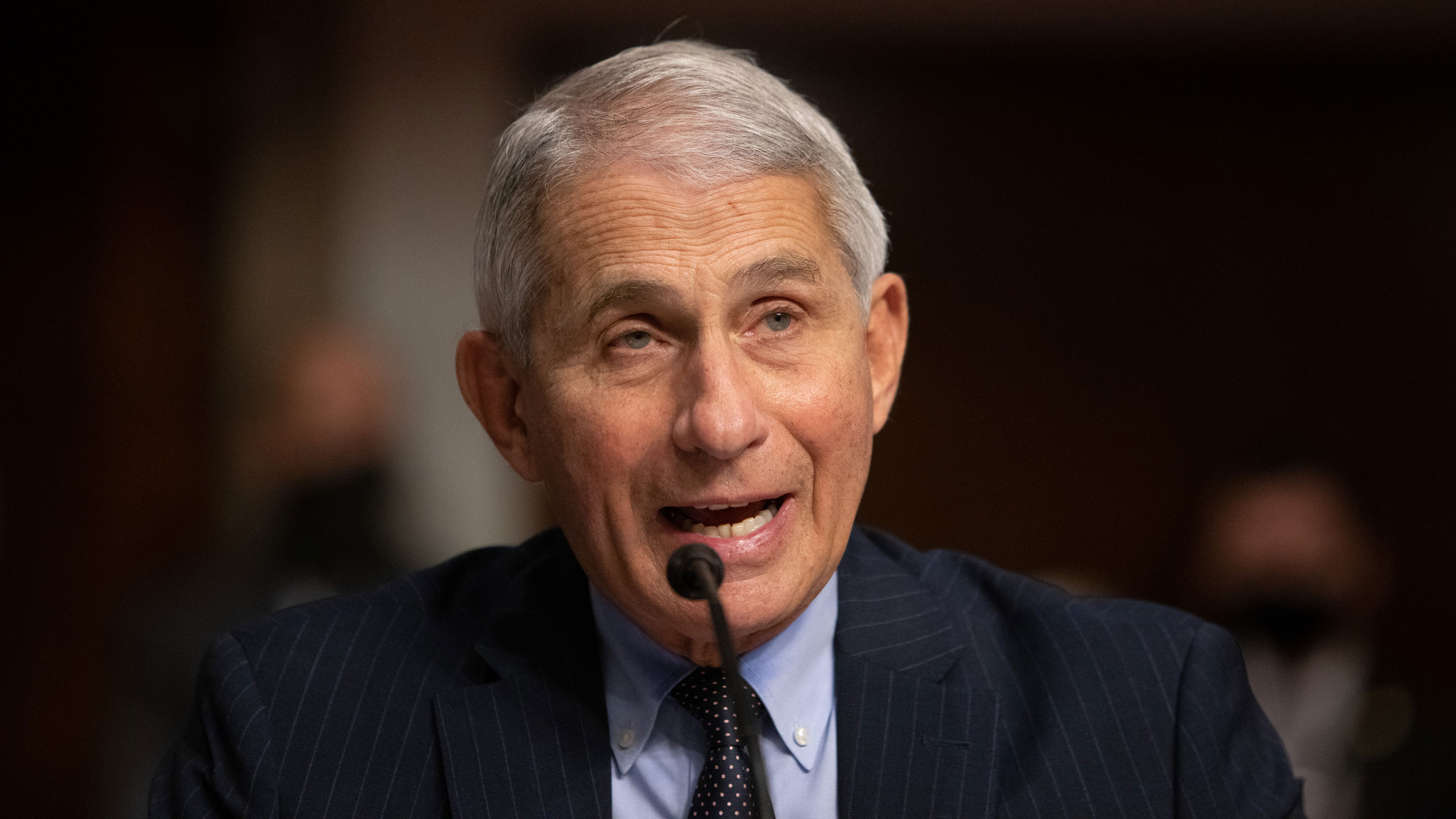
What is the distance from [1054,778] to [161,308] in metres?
3.57

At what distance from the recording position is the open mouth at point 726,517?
135cm

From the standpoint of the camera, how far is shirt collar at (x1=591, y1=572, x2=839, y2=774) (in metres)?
1.46

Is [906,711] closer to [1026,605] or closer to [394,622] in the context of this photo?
[1026,605]

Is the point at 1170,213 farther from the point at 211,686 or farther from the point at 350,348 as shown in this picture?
the point at 211,686

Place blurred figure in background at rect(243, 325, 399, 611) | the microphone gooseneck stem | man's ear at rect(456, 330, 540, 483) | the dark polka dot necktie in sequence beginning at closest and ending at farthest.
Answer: the microphone gooseneck stem, the dark polka dot necktie, man's ear at rect(456, 330, 540, 483), blurred figure in background at rect(243, 325, 399, 611)

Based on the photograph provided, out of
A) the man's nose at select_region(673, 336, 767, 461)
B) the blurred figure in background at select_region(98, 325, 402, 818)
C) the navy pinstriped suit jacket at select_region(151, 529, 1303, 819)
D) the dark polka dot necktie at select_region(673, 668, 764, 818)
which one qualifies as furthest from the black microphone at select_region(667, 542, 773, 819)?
the blurred figure in background at select_region(98, 325, 402, 818)

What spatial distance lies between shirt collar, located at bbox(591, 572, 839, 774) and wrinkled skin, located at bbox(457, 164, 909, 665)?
3.2 inches

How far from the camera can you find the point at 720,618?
1129 millimetres

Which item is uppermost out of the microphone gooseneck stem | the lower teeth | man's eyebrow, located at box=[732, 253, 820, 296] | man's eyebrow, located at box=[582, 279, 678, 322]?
man's eyebrow, located at box=[732, 253, 820, 296]

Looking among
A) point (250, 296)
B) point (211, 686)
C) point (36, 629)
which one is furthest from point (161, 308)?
point (211, 686)

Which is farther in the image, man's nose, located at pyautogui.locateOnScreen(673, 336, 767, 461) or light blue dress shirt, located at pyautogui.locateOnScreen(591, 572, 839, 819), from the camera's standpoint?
light blue dress shirt, located at pyautogui.locateOnScreen(591, 572, 839, 819)

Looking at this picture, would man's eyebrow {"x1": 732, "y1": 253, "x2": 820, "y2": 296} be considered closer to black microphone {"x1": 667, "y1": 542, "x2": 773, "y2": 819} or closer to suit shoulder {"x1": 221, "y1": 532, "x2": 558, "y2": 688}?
black microphone {"x1": 667, "y1": 542, "x2": 773, "y2": 819}

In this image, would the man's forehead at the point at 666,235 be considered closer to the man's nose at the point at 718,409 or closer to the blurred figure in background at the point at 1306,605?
the man's nose at the point at 718,409

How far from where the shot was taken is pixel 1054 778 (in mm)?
1429
